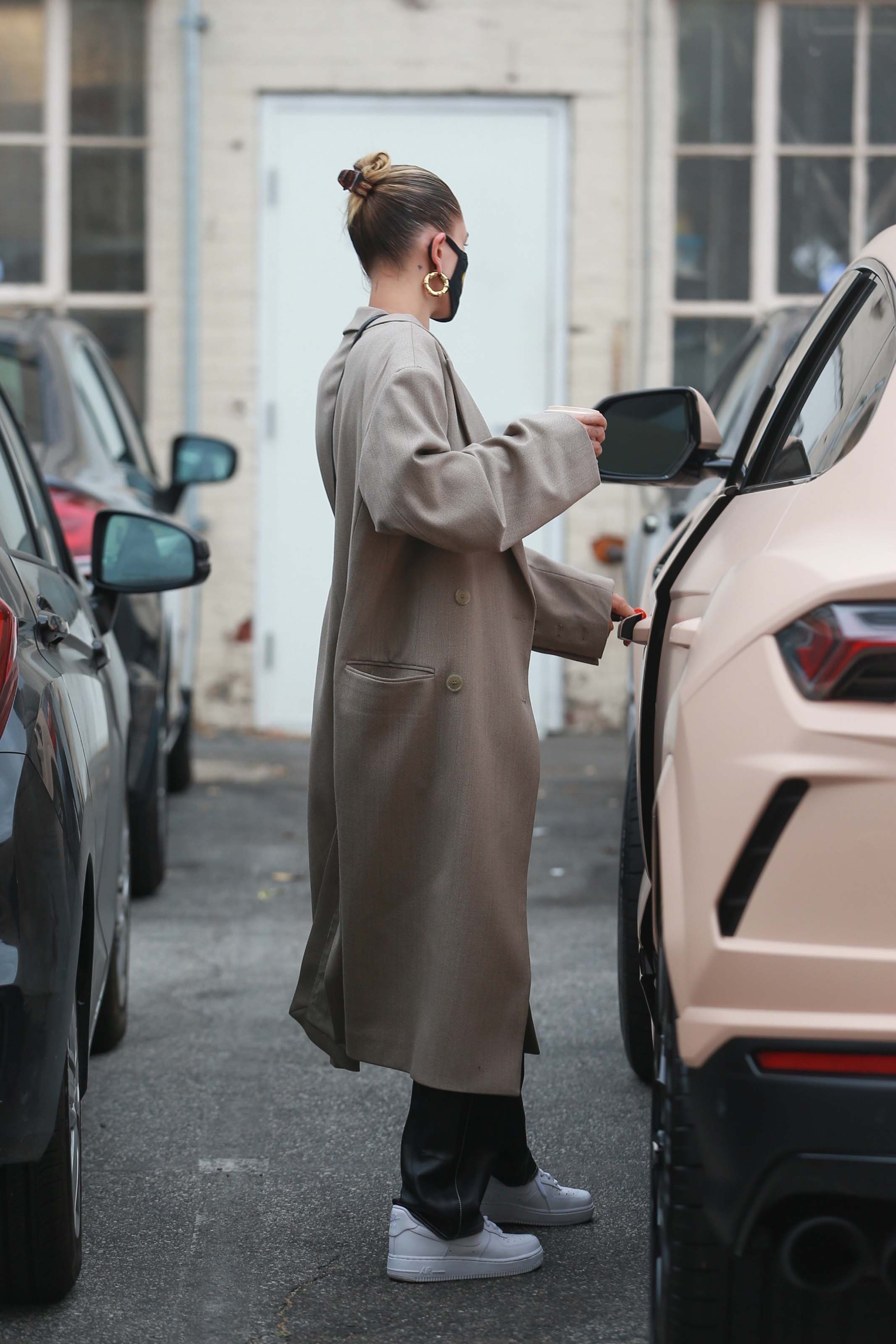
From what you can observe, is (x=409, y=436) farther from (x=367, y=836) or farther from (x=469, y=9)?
(x=469, y=9)

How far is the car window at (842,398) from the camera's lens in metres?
2.34

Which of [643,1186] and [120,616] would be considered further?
[120,616]

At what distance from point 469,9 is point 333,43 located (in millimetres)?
732

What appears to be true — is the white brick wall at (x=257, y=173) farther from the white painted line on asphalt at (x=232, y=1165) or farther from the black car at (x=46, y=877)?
the white painted line on asphalt at (x=232, y=1165)

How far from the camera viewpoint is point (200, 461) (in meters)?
6.72

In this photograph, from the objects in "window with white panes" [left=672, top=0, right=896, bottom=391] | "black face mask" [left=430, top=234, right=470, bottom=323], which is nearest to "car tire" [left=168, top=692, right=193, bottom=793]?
"window with white panes" [left=672, top=0, right=896, bottom=391]

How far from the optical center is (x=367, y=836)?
279 cm

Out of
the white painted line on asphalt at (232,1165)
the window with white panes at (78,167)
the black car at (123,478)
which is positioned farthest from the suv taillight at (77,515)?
the window with white panes at (78,167)

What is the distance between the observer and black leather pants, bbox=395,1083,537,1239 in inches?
112

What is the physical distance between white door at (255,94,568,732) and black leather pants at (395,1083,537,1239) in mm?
6443

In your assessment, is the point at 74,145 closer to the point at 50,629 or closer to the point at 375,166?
the point at 375,166

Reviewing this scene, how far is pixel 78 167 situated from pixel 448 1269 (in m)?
7.91

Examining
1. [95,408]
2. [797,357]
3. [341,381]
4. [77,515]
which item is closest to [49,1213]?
[341,381]

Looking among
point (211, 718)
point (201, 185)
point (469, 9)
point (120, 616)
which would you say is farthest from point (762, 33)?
point (120, 616)
